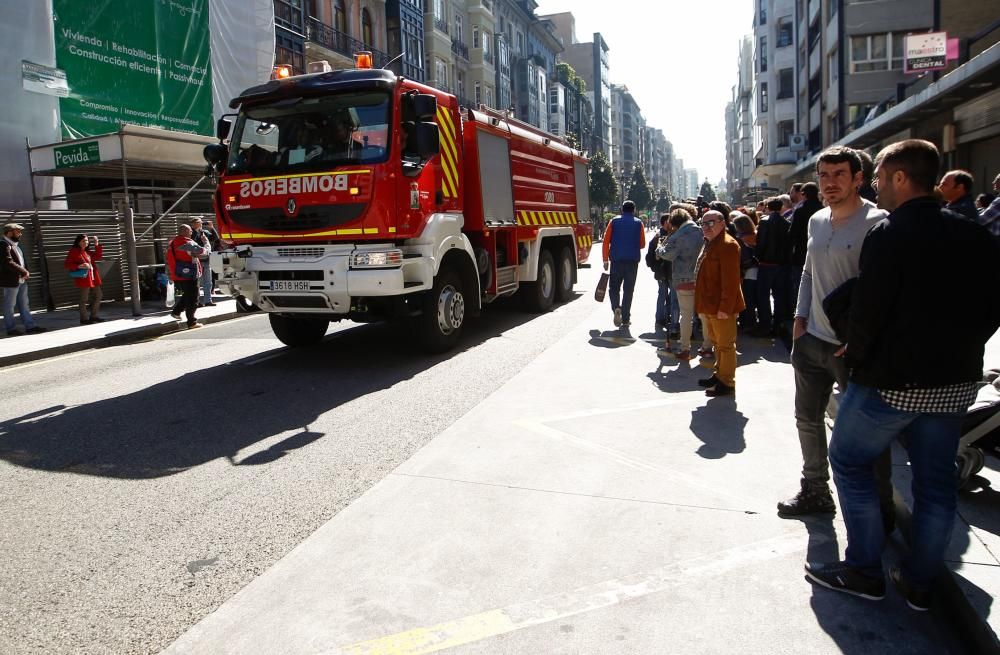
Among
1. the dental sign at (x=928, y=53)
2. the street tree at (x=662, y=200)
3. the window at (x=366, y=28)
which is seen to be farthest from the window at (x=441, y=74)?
the street tree at (x=662, y=200)

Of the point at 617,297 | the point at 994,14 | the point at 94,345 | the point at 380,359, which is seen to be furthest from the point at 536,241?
the point at 994,14

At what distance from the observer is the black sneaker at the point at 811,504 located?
3840 mm

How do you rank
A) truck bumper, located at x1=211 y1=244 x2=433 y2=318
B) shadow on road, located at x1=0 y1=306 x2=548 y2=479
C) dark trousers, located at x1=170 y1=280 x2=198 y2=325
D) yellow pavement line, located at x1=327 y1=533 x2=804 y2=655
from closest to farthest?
1. yellow pavement line, located at x1=327 y1=533 x2=804 y2=655
2. shadow on road, located at x1=0 y1=306 x2=548 y2=479
3. truck bumper, located at x1=211 y1=244 x2=433 y2=318
4. dark trousers, located at x1=170 y1=280 x2=198 y2=325

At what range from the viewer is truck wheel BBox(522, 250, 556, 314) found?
492 inches

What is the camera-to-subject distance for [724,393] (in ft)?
21.2

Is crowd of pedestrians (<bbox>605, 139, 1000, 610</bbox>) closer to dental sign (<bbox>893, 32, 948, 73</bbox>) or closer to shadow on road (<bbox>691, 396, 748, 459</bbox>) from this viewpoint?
shadow on road (<bbox>691, 396, 748, 459</bbox>)

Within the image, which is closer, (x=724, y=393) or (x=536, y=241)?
(x=724, y=393)

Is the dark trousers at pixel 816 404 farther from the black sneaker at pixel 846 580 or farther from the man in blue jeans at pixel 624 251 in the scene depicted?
the man in blue jeans at pixel 624 251

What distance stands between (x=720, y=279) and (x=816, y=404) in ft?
9.32

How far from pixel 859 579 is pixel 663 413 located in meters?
3.00

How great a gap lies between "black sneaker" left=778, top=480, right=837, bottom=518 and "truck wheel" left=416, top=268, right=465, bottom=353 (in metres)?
5.36

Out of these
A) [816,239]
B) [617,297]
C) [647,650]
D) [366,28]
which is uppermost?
[366,28]

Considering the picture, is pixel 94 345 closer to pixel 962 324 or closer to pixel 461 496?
pixel 461 496

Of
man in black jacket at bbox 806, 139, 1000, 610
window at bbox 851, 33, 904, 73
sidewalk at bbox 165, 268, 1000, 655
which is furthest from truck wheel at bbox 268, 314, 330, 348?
window at bbox 851, 33, 904, 73
